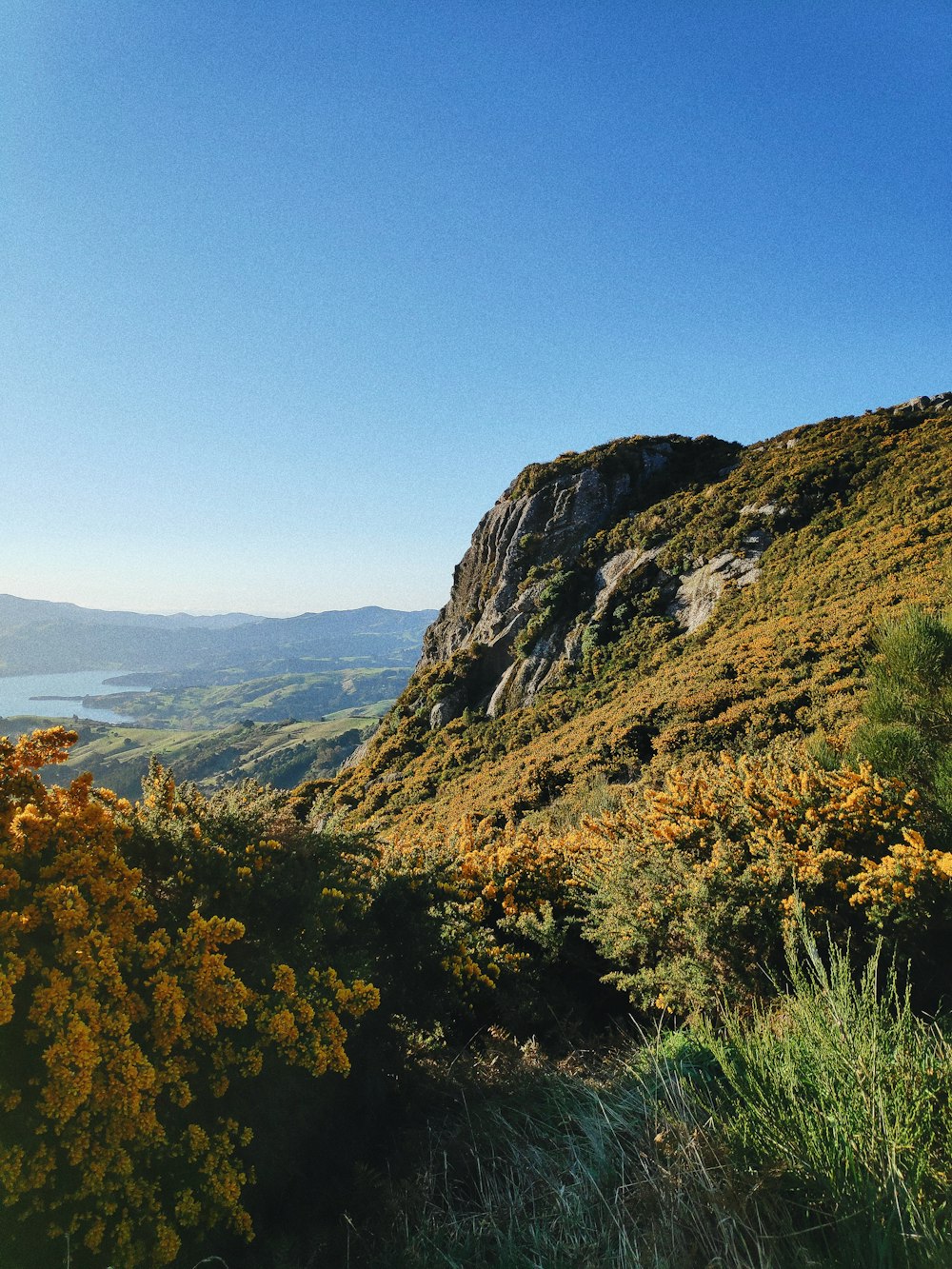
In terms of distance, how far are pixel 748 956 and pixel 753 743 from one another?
8.82 m

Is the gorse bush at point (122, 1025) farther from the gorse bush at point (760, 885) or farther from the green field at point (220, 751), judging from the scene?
the green field at point (220, 751)

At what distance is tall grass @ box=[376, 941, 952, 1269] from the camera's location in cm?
210

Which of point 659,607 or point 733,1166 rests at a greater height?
point 659,607

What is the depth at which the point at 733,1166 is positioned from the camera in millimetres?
2473

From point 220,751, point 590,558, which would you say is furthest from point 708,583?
point 220,751

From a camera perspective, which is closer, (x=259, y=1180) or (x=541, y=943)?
(x=259, y=1180)

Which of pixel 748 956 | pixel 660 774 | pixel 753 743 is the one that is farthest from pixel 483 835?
pixel 748 956

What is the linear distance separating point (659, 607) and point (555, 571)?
7.99 metres

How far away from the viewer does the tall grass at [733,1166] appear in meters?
2.10

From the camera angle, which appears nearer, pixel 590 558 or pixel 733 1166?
pixel 733 1166

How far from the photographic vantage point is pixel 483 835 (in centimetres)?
1218

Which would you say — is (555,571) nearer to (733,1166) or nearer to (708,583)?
(708,583)

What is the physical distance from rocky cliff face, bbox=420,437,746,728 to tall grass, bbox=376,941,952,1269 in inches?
904

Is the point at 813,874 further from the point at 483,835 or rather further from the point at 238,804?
the point at 483,835
